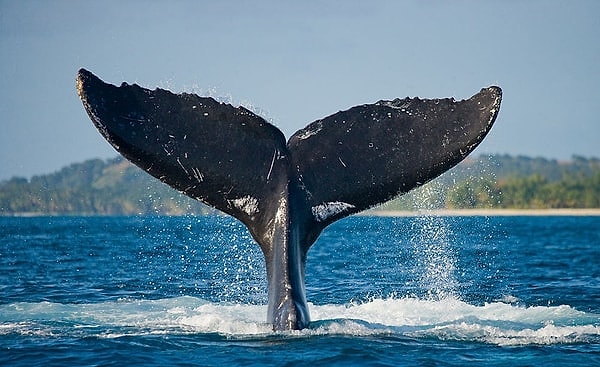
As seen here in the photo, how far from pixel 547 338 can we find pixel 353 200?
248cm

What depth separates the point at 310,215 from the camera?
33.8 ft

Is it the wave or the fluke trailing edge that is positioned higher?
the fluke trailing edge

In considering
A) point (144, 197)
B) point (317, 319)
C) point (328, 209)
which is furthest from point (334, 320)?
point (144, 197)

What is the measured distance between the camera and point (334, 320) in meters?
11.4

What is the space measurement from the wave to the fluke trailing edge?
950mm

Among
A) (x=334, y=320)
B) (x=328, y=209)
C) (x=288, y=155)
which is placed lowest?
(x=334, y=320)

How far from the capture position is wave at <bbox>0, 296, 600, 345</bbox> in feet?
35.9

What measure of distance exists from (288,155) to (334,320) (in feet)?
6.93

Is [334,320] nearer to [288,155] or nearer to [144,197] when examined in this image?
[288,155]

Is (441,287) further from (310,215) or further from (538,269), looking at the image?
(310,215)

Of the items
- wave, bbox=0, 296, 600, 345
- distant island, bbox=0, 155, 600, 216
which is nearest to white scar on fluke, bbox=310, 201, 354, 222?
wave, bbox=0, 296, 600, 345

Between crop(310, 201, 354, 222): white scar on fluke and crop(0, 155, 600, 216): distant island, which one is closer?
crop(310, 201, 354, 222): white scar on fluke

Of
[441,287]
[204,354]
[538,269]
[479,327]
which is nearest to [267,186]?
[204,354]

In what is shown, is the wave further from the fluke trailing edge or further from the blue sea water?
the fluke trailing edge
